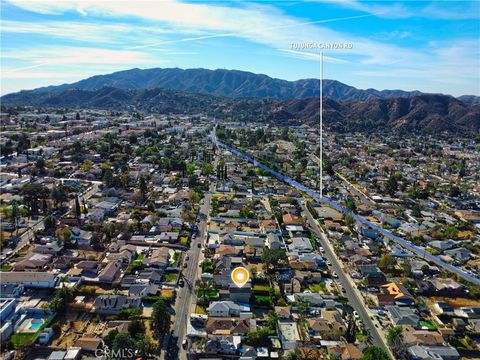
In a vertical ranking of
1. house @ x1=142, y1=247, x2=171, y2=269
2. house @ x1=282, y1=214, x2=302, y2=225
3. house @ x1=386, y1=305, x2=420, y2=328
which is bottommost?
house @ x1=386, y1=305, x2=420, y2=328

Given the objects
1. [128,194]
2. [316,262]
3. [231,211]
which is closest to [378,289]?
[316,262]

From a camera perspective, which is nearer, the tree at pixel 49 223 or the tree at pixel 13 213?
the tree at pixel 49 223

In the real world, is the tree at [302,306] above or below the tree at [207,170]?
below

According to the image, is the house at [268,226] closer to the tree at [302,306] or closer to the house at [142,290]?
the tree at [302,306]

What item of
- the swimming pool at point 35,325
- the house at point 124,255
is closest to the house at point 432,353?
the house at point 124,255

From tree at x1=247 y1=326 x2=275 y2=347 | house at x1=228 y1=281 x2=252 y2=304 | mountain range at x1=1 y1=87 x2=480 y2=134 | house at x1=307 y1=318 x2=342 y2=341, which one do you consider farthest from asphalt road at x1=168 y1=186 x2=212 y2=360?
mountain range at x1=1 y1=87 x2=480 y2=134

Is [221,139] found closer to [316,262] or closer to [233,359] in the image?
[316,262]

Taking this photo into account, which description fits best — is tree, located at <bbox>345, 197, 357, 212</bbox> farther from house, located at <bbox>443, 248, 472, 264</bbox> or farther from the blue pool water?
the blue pool water
